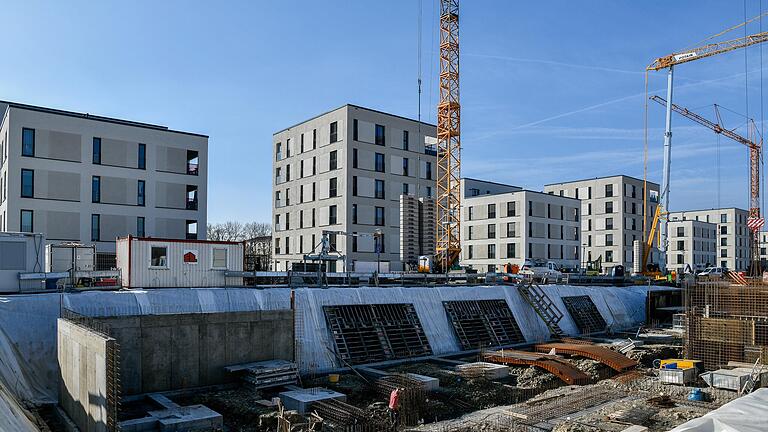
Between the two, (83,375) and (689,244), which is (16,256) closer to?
Answer: (83,375)

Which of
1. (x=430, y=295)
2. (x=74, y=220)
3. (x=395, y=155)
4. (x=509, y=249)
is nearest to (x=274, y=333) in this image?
(x=430, y=295)

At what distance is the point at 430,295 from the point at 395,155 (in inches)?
1166

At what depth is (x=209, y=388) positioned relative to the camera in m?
18.6

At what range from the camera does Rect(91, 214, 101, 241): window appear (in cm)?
4350

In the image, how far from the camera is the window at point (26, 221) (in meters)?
40.9

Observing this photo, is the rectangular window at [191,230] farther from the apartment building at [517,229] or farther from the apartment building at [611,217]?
the apartment building at [611,217]

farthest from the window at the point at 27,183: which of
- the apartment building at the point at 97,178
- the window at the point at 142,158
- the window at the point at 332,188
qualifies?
the window at the point at 332,188

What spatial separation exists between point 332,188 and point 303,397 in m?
39.2

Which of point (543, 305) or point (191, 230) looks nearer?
point (543, 305)

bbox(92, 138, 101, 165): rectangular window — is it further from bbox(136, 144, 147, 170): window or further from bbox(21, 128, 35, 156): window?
bbox(21, 128, 35, 156): window

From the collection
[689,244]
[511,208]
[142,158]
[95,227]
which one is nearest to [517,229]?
[511,208]

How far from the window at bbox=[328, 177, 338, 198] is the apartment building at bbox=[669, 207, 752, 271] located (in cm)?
9064

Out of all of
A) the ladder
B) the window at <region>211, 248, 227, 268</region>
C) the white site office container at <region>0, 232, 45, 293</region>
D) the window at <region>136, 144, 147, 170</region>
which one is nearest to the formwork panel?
the ladder

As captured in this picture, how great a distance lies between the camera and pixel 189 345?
1855 cm
